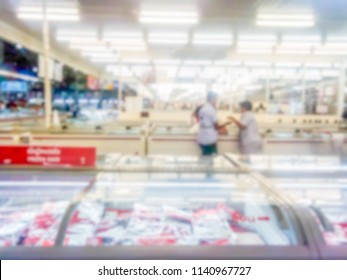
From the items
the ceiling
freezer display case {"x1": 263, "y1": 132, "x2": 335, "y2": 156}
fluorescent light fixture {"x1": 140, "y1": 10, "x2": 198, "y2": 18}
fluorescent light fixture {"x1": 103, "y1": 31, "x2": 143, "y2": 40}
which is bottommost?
freezer display case {"x1": 263, "y1": 132, "x2": 335, "y2": 156}

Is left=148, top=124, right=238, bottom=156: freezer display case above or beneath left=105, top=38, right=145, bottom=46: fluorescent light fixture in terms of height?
beneath

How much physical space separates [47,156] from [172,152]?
4724 mm

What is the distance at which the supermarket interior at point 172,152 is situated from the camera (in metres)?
1.79

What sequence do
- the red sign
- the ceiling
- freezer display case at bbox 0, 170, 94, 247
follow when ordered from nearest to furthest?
freezer display case at bbox 0, 170, 94, 247 → the red sign → the ceiling

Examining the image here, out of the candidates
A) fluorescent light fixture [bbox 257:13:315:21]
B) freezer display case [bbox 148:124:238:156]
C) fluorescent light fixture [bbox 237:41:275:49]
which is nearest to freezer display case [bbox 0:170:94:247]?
freezer display case [bbox 148:124:238:156]

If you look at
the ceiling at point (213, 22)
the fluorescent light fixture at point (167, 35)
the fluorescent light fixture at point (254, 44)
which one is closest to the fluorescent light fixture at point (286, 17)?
the ceiling at point (213, 22)

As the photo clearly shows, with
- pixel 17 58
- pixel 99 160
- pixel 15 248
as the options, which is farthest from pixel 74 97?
pixel 15 248

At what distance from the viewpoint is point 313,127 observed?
820 centimetres

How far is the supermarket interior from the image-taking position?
1.79 meters

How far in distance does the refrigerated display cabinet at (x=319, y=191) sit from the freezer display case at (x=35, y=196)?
110 cm

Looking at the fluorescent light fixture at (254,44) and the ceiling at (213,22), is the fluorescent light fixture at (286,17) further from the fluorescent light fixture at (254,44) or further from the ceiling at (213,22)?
the fluorescent light fixture at (254,44)

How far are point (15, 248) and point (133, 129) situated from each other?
6063mm

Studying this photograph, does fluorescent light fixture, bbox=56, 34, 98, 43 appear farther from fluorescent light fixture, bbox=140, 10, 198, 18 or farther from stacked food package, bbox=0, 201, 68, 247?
stacked food package, bbox=0, 201, 68, 247
